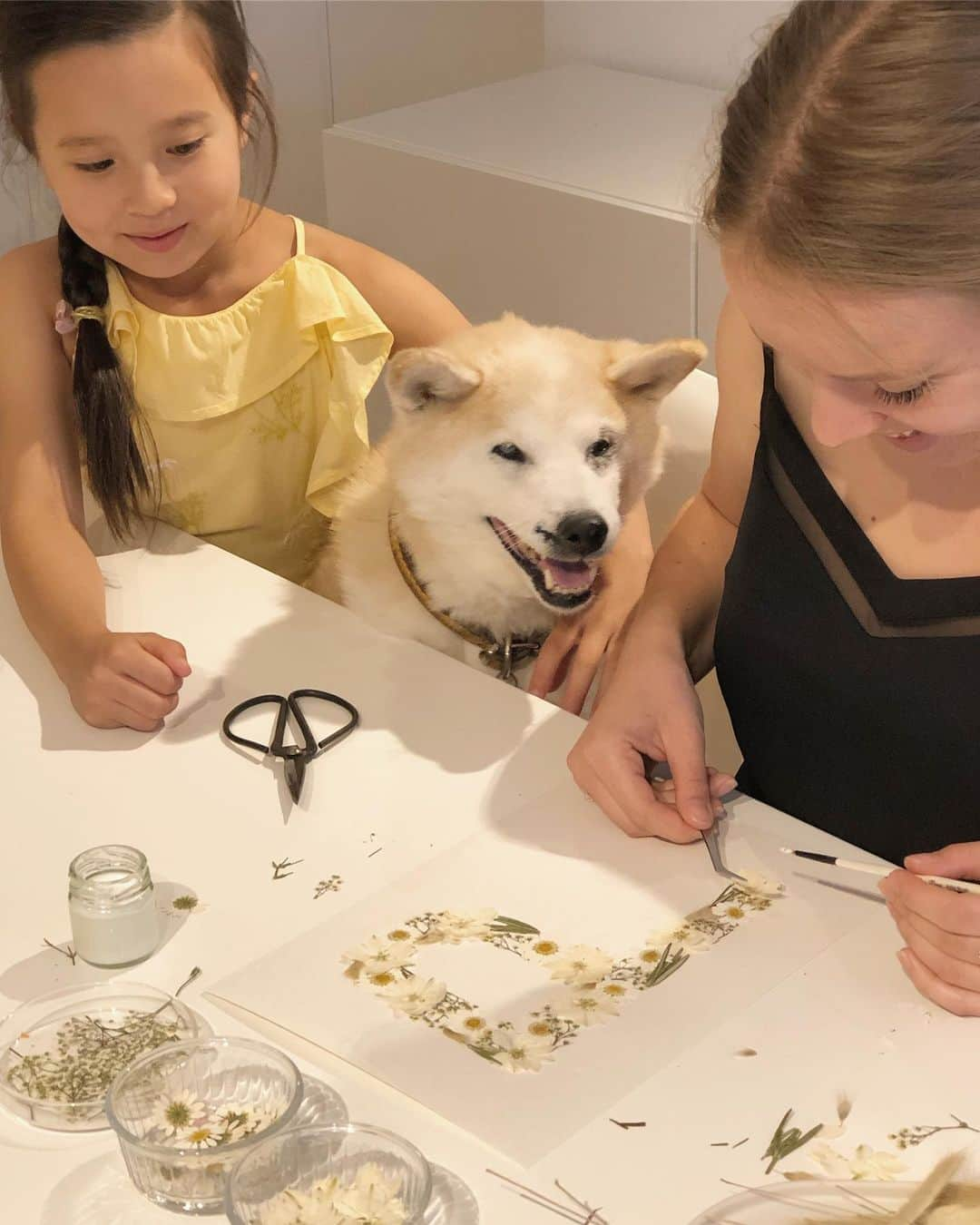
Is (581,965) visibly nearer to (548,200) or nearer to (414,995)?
(414,995)

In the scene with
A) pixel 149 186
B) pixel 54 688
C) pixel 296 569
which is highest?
pixel 149 186

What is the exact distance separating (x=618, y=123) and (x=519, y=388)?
3.92 feet

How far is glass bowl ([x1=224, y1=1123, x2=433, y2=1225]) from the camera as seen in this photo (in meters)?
0.67

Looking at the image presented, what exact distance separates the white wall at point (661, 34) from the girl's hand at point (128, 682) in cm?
154

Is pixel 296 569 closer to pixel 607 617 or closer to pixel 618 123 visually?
pixel 607 617

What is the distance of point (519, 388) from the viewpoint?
50.0 inches

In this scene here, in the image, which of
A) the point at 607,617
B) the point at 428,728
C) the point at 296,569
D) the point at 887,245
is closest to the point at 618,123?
the point at 296,569

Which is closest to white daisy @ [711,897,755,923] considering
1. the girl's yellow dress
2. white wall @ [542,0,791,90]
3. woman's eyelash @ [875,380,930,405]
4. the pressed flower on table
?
the pressed flower on table

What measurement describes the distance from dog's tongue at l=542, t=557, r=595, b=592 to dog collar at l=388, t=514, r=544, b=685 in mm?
90

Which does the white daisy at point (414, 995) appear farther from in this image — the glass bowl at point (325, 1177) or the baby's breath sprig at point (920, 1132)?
the baby's breath sprig at point (920, 1132)

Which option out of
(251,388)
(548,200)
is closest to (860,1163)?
(251,388)

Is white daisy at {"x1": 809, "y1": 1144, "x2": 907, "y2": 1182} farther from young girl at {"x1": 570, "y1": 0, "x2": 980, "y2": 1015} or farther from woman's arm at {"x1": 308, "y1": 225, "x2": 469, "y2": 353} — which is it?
woman's arm at {"x1": 308, "y1": 225, "x2": 469, "y2": 353}

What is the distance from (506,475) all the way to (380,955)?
542 millimetres

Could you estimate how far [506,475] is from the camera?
1275 millimetres
